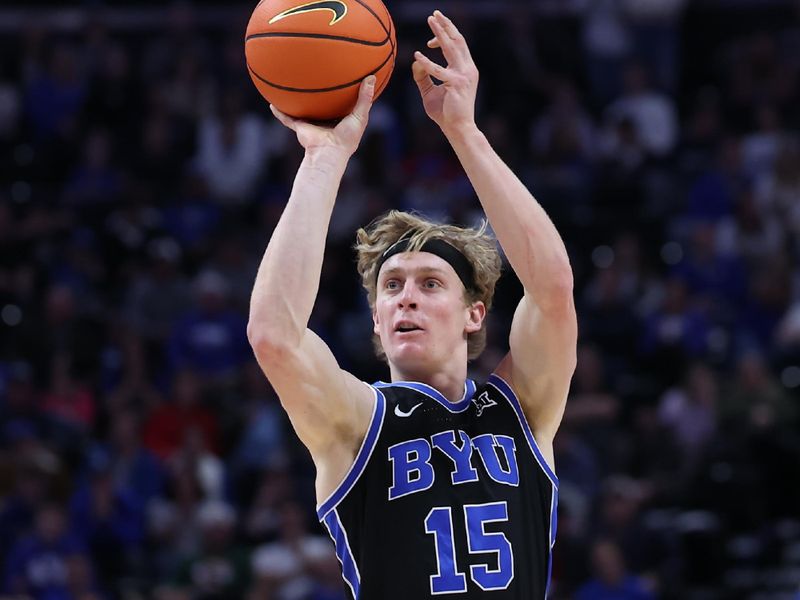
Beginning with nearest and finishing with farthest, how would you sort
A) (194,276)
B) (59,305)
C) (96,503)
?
(96,503)
(59,305)
(194,276)

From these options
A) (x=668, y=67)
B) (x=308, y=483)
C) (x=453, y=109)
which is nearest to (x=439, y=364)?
(x=453, y=109)

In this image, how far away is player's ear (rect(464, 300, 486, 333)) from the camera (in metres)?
4.96

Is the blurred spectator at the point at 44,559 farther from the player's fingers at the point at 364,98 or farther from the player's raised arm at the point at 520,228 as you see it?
the player's fingers at the point at 364,98

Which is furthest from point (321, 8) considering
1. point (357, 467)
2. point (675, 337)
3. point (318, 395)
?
point (675, 337)

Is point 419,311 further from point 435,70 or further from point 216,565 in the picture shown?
point 216,565

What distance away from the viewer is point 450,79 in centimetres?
463

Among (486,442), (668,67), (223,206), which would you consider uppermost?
(668,67)

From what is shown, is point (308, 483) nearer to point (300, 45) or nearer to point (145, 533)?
point (145, 533)

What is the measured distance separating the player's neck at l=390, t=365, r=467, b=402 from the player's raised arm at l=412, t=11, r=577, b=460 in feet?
0.83

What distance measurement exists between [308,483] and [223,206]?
12.6 feet

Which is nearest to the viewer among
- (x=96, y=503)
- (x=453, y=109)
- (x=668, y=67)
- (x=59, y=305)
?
(x=453, y=109)

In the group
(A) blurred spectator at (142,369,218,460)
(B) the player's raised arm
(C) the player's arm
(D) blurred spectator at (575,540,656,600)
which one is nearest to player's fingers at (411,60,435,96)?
(B) the player's raised arm

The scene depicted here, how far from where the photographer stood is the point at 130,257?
1376 centimetres

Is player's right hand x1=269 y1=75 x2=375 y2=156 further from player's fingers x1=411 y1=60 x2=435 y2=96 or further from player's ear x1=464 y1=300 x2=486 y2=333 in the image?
player's ear x1=464 y1=300 x2=486 y2=333
